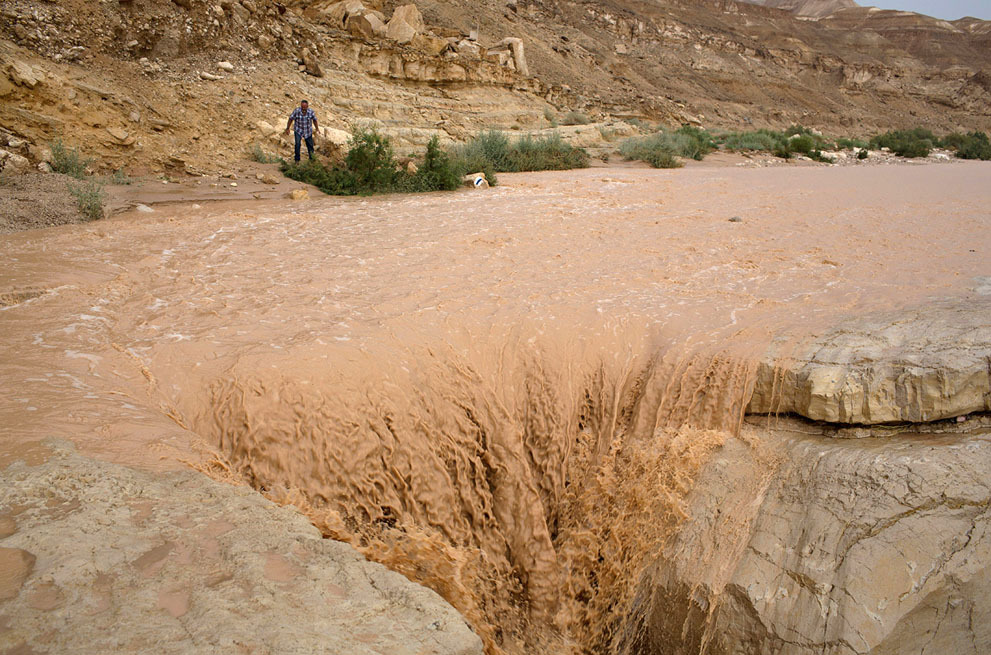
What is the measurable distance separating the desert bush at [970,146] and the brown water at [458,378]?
21052 millimetres

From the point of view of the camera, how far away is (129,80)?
1117 cm

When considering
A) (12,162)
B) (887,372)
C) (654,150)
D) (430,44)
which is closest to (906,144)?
(654,150)

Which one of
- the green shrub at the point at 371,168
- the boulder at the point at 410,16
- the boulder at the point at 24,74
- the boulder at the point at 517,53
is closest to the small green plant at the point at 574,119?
the boulder at the point at 517,53

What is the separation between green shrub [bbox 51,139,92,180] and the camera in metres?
8.47

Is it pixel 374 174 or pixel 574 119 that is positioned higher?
pixel 574 119

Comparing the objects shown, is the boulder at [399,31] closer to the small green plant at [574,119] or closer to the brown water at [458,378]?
the small green plant at [574,119]

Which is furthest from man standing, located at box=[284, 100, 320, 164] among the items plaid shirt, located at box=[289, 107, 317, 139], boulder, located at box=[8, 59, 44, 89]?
boulder, located at box=[8, 59, 44, 89]

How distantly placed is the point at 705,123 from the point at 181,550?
97.9ft

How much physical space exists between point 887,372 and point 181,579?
10.7 feet

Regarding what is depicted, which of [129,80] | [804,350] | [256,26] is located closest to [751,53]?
[256,26]

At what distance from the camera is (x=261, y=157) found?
11.3 m

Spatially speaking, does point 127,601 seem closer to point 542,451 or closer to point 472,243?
point 542,451

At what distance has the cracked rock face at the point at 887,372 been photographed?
3.12 m

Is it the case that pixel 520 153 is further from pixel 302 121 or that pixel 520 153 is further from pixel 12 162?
pixel 12 162
